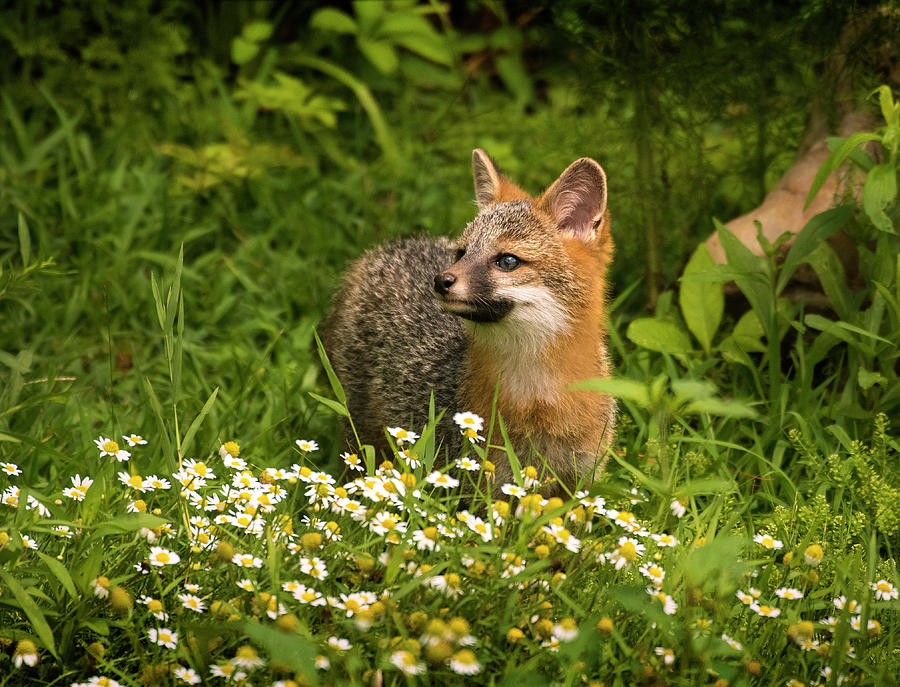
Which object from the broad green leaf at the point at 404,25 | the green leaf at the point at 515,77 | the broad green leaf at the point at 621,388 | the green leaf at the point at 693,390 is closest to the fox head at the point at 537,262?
the broad green leaf at the point at 621,388

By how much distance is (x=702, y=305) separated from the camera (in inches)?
204

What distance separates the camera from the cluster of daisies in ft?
9.05

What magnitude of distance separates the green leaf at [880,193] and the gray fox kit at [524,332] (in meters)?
1.04

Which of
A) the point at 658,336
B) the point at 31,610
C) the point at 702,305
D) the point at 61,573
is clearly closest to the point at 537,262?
the point at 658,336

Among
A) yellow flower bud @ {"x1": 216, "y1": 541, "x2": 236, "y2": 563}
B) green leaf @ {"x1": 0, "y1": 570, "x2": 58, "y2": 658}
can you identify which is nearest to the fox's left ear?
yellow flower bud @ {"x1": 216, "y1": 541, "x2": 236, "y2": 563}

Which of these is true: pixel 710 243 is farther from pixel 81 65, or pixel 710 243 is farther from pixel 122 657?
pixel 81 65

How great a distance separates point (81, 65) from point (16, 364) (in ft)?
Result: 12.7

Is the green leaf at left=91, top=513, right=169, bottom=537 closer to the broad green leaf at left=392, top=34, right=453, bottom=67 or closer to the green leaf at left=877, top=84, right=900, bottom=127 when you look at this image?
the green leaf at left=877, top=84, right=900, bottom=127

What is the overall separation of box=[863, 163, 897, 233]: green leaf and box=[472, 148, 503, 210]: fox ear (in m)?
1.53

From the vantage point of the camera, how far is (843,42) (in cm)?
513

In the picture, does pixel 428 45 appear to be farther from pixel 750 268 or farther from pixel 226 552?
pixel 226 552

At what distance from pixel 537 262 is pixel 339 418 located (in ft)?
4.90

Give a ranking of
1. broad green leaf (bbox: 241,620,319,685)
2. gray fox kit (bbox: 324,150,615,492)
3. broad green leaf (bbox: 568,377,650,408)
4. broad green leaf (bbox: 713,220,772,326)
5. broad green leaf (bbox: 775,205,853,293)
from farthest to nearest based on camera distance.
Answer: broad green leaf (bbox: 713,220,772,326)
broad green leaf (bbox: 775,205,853,293)
gray fox kit (bbox: 324,150,615,492)
broad green leaf (bbox: 568,377,650,408)
broad green leaf (bbox: 241,620,319,685)

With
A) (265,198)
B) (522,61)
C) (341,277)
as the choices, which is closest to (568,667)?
(341,277)
